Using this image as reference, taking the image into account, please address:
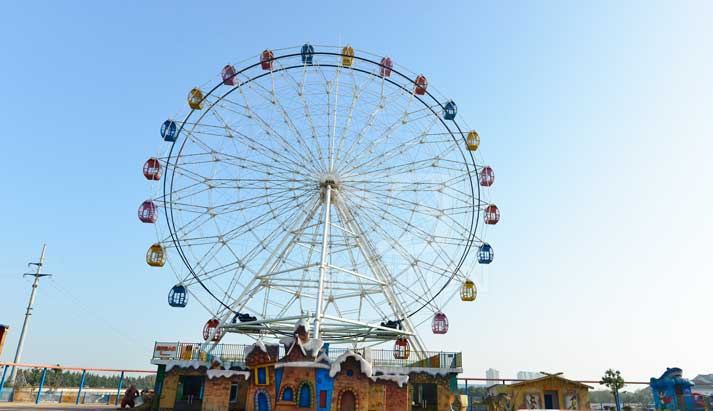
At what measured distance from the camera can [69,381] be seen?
355ft

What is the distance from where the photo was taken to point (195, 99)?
3044 cm

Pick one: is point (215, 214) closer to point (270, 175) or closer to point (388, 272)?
point (270, 175)

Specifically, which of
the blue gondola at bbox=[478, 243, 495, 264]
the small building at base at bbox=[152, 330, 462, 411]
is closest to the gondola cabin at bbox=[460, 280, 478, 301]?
the blue gondola at bbox=[478, 243, 495, 264]

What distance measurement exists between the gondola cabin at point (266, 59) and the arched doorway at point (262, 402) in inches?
777

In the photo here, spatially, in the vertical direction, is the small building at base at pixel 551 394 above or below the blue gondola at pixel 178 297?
below

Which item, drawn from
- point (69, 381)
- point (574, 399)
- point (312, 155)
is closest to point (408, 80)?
point (312, 155)

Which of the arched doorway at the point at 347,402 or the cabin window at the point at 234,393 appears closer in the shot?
the arched doorway at the point at 347,402

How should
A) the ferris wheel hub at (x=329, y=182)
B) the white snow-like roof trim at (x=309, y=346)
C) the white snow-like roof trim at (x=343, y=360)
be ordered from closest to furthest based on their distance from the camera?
the white snow-like roof trim at (x=343, y=360)
the white snow-like roof trim at (x=309, y=346)
the ferris wheel hub at (x=329, y=182)

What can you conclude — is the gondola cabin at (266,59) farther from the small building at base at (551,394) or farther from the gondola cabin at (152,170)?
the small building at base at (551,394)

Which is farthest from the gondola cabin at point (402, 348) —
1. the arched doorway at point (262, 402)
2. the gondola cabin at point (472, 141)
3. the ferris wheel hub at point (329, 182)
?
the gondola cabin at point (472, 141)

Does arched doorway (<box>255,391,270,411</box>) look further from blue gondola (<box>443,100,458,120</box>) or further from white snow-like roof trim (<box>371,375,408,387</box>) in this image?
blue gondola (<box>443,100,458,120</box>)

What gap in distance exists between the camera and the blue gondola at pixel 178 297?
2875 cm

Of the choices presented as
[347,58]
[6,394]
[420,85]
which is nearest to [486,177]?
[420,85]

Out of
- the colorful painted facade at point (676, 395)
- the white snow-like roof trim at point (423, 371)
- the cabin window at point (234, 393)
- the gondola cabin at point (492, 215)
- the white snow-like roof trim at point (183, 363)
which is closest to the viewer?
the cabin window at point (234, 393)
